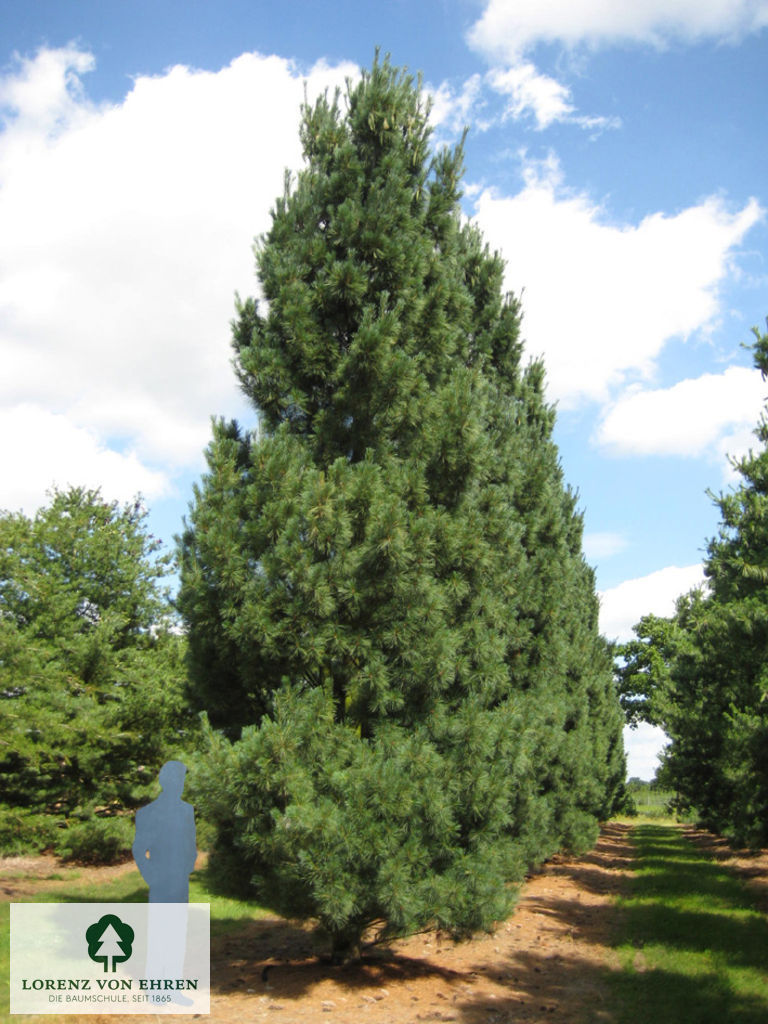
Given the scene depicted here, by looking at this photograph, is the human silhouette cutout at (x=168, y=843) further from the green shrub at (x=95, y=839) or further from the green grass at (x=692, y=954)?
the green shrub at (x=95, y=839)

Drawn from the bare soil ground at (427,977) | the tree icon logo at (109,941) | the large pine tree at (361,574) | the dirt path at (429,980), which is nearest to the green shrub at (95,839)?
the bare soil ground at (427,977)

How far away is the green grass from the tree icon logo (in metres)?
4.86

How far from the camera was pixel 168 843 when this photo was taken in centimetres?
571

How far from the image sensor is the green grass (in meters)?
6.43

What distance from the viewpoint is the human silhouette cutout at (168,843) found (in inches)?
224

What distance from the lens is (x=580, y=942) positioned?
31.2ft

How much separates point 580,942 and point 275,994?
15.7ft

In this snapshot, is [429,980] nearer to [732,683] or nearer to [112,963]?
[112,963]

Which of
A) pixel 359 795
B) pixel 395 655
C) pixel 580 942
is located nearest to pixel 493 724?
pixel 395 655

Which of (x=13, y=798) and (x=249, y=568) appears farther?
(x=13, y=798)

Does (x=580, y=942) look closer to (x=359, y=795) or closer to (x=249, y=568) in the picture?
(x=359, y=795)

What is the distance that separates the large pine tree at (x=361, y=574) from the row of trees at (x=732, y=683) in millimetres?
3968

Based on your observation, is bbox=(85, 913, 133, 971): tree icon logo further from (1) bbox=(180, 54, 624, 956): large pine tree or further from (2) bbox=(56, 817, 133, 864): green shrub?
(2) bbox=(56, 817, 133, 864): green shrub

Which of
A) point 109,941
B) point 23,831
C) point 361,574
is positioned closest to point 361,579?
point 361,574
